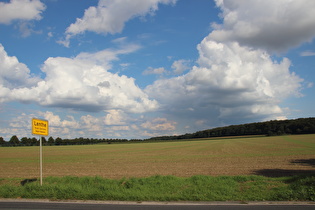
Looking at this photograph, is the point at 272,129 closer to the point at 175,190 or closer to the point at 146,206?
the point at 175,190

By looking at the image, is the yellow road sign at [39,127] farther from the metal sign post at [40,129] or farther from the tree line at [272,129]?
the tree line at [272,129]

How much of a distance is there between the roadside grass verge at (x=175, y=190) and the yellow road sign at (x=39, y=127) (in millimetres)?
2456

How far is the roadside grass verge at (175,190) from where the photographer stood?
366 inches

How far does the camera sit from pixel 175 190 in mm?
10273

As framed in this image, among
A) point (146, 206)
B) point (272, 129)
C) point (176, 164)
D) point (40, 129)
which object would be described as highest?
point (40, 129)

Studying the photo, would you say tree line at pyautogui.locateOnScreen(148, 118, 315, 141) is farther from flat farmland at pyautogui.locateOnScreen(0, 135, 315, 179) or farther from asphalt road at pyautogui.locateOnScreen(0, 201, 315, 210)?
asphalt road at pyautogui.locateOnScreen(0, 201, 315, 210)

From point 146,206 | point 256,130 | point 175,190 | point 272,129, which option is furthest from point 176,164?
point 256,130

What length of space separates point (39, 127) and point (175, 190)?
717 centimetres

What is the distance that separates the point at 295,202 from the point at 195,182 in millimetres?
4152

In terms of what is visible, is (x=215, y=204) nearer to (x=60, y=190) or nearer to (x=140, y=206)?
(x=140, y=206)

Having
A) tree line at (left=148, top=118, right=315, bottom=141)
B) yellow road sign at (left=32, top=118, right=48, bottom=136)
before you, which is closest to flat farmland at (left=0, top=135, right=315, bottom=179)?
yellow road sign at (left=32, top=118, right=48, bottom=136)

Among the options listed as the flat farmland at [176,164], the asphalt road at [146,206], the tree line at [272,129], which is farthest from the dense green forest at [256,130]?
the asphalt road at [146,206]

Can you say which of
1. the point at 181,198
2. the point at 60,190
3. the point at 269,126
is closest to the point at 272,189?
the point at 181,198

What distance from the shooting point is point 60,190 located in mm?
10305
